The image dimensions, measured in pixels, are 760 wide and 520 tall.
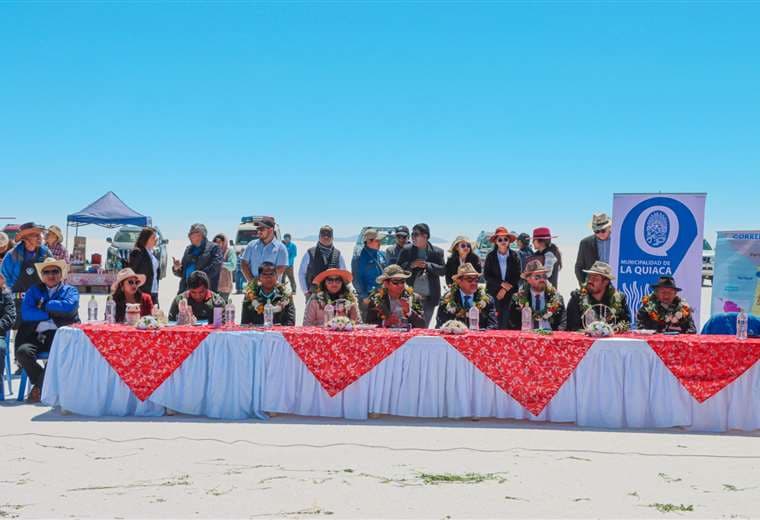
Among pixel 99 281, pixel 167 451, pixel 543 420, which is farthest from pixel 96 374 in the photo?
pixel 99 281

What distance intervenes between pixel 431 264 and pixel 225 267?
173 inches

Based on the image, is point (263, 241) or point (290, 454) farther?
point (263, 241)

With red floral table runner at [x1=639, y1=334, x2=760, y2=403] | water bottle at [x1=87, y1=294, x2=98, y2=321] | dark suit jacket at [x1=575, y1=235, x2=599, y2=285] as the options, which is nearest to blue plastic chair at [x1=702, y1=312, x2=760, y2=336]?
red floral table runner at [x1=639, y1=334, x2=760, y2=403]

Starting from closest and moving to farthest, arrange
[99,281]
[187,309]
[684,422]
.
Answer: [684,422] < [187,309] < [99,281]

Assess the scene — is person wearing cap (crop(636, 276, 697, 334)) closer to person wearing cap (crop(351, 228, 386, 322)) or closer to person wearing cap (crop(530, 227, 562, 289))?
person wearing cap (crop(530, 227, 562, 289))

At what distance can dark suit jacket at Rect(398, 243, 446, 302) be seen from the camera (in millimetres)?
9776

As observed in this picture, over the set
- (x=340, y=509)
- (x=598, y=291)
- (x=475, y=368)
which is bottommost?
(x=340, y=509)

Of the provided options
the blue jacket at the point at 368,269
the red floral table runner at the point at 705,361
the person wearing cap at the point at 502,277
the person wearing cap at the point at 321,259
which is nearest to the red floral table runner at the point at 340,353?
the red floral table runner at the point at 705,361

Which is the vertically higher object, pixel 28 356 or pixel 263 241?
pixel 263 241

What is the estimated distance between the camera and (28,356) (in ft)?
25.3

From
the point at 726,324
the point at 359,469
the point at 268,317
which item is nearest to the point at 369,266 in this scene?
the point at 268,317

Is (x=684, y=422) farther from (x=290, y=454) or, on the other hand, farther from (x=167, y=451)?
(x=167, y=451)

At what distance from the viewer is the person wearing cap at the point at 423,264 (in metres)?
9.73

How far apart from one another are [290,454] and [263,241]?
4.49m
